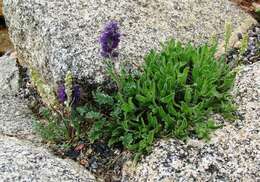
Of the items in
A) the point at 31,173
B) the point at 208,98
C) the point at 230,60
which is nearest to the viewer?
the point at 31,173

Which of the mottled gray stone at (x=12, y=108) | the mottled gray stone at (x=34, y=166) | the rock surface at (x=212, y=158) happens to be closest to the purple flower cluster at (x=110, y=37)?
the rock surface at (x=212, y=158)

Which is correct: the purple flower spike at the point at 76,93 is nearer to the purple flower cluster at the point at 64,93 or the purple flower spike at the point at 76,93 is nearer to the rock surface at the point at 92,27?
the purple flower cluster at the point at 64,93

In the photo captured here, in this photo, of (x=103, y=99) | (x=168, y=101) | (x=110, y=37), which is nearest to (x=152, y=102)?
(x=168, y=101)

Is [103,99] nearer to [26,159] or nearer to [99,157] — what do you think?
[99,157]

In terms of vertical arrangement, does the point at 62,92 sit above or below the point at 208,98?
below

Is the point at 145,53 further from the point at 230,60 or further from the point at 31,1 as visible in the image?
the point at 31,1

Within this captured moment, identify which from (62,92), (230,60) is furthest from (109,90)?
(230,60)

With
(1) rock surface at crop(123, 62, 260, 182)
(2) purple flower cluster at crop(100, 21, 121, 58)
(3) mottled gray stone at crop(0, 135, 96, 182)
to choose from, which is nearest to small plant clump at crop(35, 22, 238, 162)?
(2) purple flower cluster at crop(100, 21, 121, 58)

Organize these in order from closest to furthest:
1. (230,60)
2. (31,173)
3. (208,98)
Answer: (31,173)
(208,98)
(230,60)
